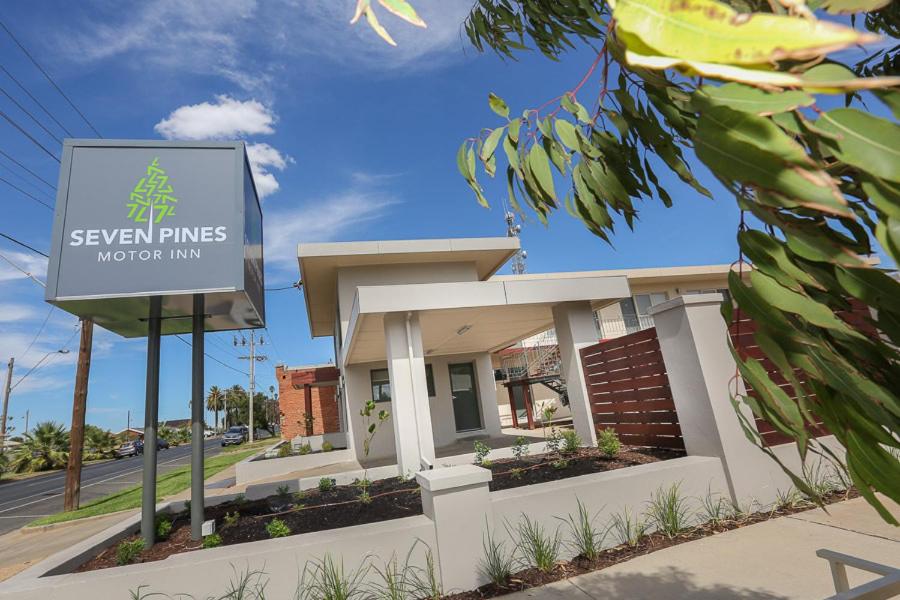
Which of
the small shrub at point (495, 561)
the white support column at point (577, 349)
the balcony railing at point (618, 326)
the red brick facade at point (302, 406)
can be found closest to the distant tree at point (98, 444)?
the red brick facade at point (302, 406)

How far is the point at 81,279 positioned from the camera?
4.99 meters

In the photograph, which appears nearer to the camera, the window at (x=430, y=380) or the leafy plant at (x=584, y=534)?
the leafy plant at (x=584, y=534)

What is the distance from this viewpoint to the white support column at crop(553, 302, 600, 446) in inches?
336

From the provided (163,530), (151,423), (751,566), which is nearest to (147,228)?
(151,423)

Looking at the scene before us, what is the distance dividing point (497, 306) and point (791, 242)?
24.8 ft

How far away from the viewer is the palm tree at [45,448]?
124ft

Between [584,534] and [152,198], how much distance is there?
19.1 ft

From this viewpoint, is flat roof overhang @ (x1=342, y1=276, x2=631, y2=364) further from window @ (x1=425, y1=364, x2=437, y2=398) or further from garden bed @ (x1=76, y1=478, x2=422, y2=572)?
window @ (x1=425, y1=364, x2=437, y2=398)

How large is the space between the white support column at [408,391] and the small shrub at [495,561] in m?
4.01

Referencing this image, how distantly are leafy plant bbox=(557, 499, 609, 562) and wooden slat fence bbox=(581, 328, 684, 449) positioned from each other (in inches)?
91.8

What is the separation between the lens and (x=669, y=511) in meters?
4.71

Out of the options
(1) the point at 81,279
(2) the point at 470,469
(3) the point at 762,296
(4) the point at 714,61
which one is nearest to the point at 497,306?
(2) the point at 470,469

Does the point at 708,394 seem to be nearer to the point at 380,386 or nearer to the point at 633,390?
the point at 633,390

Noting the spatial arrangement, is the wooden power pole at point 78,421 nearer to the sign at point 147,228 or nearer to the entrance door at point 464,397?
the sign at point 147,228
